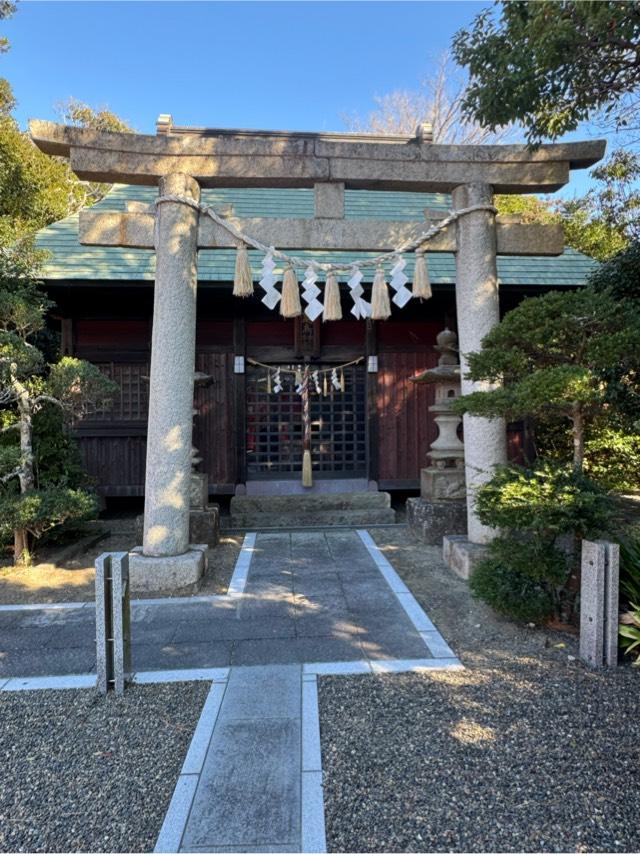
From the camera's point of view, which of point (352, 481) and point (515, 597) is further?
point (352, 481)

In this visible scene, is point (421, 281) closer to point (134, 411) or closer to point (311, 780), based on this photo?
point (311, 780)

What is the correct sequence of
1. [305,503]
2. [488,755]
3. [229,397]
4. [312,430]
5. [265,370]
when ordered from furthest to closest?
[312,430] → [265,370] → [229,397] → [305,503] → [488,755]

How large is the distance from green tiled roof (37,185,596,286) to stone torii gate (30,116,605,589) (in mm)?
1888

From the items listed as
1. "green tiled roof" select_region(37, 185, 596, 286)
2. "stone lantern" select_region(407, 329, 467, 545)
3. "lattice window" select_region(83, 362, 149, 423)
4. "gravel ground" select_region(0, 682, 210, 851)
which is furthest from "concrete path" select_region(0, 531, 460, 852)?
"green tiled roof" select_region(37, 185, 596, 286)

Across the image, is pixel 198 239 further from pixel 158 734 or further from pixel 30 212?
pixel 30 212

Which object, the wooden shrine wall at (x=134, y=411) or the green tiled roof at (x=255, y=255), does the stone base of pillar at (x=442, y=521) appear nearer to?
the wooden shrine wall at (x=134, y=411)

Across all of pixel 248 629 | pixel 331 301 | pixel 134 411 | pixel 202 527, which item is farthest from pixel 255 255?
pixel 248 629

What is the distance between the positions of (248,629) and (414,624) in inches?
54.0

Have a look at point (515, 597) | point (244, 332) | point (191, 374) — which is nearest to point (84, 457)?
point (244, 332)

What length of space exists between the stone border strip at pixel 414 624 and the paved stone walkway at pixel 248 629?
6 centimetres

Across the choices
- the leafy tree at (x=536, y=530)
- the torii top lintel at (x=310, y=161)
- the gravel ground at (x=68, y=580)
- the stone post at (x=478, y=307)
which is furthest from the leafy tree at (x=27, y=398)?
the leafy tree at (x=536, y=530)

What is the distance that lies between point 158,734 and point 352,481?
21.3 ft

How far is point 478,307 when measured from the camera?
5203mm

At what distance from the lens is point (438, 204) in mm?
10375
